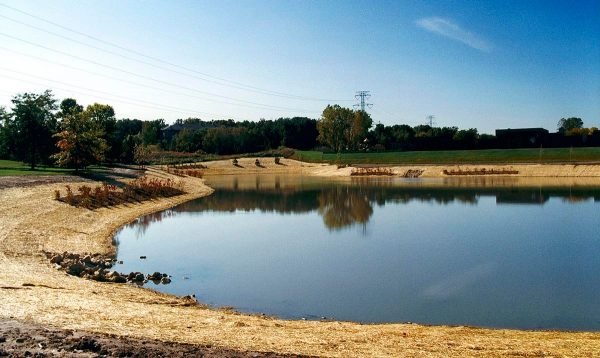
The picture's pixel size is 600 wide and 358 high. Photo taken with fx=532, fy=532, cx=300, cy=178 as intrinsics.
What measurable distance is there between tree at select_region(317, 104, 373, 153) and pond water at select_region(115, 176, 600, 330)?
76761 millimetres

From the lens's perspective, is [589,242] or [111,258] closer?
[111,258]

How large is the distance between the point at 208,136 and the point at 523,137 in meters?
60.5

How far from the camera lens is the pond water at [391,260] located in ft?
43.2

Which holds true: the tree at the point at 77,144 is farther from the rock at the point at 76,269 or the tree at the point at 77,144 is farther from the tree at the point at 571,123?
the tree at the point at 571,123

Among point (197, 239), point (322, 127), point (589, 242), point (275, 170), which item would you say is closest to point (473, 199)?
point (589, 242)

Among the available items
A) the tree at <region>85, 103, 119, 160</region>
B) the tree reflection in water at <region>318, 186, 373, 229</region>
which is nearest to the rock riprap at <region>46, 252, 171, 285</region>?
the tree reflection in water at <region>318, 186, 373, 229</region>

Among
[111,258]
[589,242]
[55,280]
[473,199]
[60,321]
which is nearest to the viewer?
[60,321]

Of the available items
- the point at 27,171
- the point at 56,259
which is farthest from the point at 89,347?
the point at 27,171

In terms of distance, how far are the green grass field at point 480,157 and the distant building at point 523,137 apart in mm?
13480

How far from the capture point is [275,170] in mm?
89438

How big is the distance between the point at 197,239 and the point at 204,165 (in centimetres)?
6329

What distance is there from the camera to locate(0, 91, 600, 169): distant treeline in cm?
4706

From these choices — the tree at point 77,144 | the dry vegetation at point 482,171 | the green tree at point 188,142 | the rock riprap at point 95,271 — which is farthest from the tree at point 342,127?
the rock riprap at point 95,271

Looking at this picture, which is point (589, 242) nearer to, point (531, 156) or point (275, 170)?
point (531, 156)
